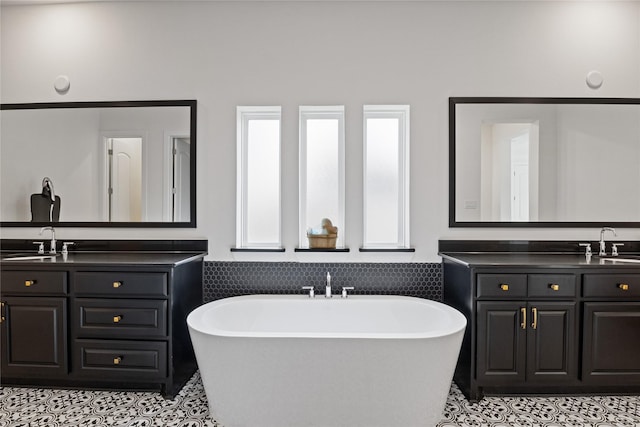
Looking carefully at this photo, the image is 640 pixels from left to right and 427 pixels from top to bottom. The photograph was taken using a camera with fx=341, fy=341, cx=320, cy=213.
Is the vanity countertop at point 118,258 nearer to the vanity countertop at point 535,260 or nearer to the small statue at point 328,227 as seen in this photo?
the small statue at point 328,227

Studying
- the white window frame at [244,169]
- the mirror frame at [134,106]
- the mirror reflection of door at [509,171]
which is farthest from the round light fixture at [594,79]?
the mirror frame at [134,106]

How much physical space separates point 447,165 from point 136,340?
244 cm

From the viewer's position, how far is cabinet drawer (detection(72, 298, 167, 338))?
212cm

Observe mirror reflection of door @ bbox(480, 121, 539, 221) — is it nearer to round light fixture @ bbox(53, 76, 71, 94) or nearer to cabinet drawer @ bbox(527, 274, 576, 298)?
cabinet drawer @ bbox(527, 274, 576, 298)

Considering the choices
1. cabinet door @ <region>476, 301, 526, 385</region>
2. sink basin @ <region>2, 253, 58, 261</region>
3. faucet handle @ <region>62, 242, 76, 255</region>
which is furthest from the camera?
faucet handle @ <region>62, 242, 76, 255</region>

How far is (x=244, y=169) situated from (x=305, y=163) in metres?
0.49

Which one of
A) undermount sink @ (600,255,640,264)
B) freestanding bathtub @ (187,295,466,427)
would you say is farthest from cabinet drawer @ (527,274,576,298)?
freestanding bathtub @ (187,295,466,427)

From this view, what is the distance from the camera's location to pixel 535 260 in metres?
2.24

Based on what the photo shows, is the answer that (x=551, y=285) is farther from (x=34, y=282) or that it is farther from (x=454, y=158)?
(x=34, y=282)

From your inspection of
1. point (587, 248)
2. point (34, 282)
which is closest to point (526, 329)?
point (587, 248)

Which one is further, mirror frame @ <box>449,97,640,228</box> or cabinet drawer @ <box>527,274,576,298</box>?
mirror frame @ <box>449,97,640,228</box>

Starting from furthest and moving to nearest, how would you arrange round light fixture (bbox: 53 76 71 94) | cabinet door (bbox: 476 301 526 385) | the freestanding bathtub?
round light fixture (bbox: 53 76 71 94) → cabinet door (bbox: 476 301 526 385) → the freestanding bathtub

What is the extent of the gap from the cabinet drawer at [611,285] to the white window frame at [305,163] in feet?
5.23

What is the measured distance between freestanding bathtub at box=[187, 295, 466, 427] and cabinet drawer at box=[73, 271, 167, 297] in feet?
1.34
